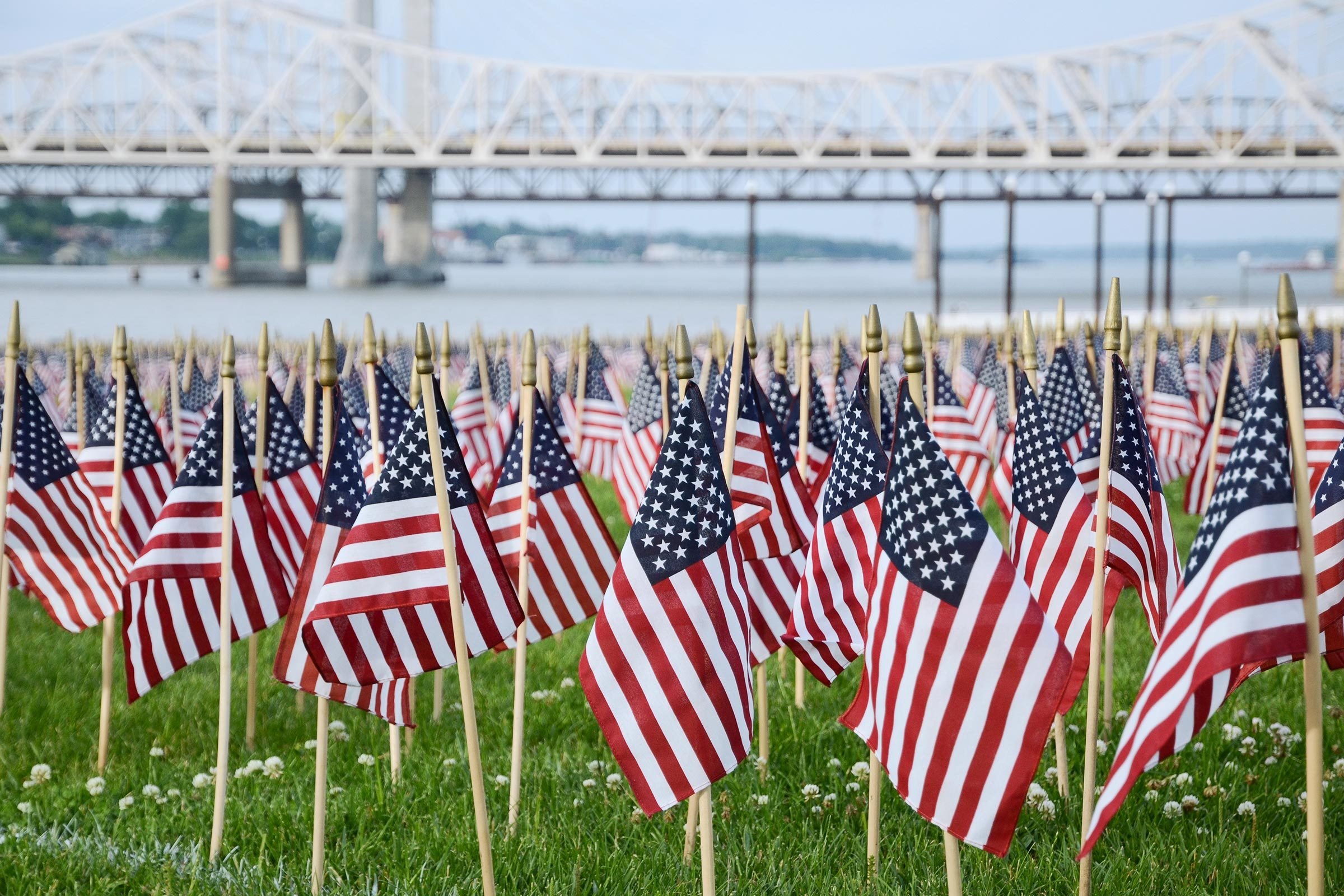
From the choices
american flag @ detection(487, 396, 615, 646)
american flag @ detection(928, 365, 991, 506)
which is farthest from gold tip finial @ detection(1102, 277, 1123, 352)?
american flag @ detection(928, 365, 991, 506)

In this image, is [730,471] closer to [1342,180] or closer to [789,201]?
[789,201]

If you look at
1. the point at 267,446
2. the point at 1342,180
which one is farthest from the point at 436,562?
the point at 1342,180

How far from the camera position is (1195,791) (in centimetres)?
539

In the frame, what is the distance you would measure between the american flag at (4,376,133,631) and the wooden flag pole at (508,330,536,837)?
203 centimetres

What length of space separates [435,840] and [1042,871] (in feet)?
6.67

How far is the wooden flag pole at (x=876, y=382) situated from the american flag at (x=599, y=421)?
225 inches

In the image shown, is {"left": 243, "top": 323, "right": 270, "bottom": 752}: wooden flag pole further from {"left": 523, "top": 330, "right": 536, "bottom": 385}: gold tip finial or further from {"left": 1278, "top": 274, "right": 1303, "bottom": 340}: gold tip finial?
{"left": 1278, "top": 274, "right": 1303, "bottom": 340}: gold tip finial

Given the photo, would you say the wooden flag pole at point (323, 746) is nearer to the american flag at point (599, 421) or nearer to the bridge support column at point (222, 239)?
the american flag at point (599, 421)

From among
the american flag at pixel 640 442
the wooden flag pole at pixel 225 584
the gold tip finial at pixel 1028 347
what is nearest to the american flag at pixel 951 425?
the american flag at pixel 640 442

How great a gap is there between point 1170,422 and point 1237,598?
26.4ft

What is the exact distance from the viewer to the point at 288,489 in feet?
19.2

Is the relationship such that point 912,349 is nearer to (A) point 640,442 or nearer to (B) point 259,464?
(B) point 259,464

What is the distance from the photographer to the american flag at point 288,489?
5867 mm

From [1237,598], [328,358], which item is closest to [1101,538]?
[1237,598]
